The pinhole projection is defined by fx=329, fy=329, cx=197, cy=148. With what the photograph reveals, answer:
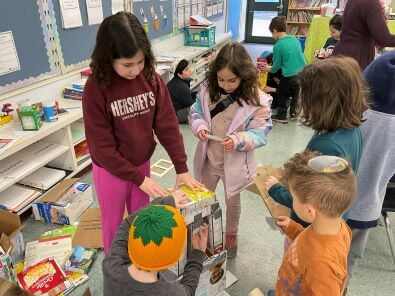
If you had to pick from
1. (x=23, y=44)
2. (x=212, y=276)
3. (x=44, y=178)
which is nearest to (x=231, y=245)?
(x=212, y=276)

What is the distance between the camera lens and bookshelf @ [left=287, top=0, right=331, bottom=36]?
6785 mm

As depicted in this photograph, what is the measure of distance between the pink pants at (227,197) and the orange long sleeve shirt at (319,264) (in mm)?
658

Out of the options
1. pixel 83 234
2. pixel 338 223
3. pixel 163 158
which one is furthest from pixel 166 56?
pixel 338 223

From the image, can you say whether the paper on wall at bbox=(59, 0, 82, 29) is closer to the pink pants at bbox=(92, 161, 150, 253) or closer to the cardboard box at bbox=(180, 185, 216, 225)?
the pink pants at bbox=(92, 161, 150, 253)

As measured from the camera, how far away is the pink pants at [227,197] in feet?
5.68

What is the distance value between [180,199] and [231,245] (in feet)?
2.95

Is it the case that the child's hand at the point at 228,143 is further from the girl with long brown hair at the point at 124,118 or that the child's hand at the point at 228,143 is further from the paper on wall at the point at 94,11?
the paper on wall at the point at 94,11

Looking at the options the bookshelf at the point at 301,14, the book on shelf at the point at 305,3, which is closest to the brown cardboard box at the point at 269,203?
the bookshelf at the point at 301,14

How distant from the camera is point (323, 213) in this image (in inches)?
38.5

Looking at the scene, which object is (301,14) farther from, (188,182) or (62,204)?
(188,182)

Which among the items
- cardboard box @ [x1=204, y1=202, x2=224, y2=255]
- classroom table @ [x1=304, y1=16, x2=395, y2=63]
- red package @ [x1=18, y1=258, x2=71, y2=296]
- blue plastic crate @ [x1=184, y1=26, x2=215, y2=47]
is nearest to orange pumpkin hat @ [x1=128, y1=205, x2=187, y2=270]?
cardboard box @ [x1=204, y1=202, x2=224, y2=255]

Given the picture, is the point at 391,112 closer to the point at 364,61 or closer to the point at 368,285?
the point at 368,285

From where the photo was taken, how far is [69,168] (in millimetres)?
2537

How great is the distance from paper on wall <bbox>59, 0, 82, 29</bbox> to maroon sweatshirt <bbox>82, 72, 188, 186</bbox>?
164 centimetres
